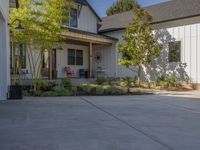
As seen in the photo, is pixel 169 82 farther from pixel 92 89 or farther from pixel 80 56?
pixel 80 56

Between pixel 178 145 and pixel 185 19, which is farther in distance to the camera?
pixel 185 19

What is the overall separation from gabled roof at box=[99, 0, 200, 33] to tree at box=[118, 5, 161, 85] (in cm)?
131

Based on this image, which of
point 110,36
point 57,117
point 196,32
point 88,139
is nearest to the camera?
point 88,139

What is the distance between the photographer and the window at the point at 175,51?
21.5 meters

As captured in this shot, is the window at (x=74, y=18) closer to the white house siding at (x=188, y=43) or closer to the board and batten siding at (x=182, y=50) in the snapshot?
the board and batten siding at (x=182, y=50)

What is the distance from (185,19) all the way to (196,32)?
1.19 meters

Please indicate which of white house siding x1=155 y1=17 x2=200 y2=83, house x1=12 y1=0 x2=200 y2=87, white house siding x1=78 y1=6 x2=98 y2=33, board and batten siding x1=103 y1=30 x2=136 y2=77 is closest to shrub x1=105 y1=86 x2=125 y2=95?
house x1=12 y1=0 x2=200 y2=87

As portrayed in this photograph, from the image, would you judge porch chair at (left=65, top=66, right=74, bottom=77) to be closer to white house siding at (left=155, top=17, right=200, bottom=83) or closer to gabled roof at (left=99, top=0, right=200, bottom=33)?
gabled roof at (left=99, top=0, right=200, bottom=33)

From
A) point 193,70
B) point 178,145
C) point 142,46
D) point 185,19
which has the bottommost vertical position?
point 178,145

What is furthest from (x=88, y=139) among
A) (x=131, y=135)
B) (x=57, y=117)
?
(x=57, y=117)

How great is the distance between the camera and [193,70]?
20625 mm

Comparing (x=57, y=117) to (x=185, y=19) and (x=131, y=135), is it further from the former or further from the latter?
(x=185, y=19)

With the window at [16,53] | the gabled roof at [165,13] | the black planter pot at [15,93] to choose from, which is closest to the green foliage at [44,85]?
the window at [16,53]

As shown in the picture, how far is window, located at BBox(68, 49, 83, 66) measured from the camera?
25.5 m
